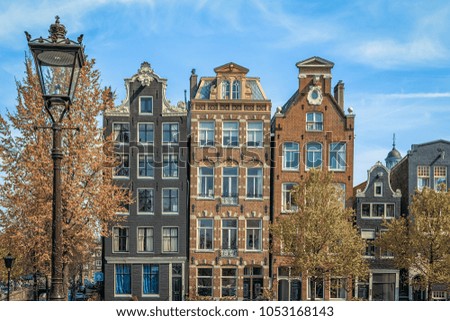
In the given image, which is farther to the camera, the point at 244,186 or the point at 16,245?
the point at 244,186

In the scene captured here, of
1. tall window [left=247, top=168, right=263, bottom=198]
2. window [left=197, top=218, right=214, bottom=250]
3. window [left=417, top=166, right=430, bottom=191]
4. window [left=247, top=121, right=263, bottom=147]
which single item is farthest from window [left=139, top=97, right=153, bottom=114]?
window [left=417, top=166, right=430, bottom=191]

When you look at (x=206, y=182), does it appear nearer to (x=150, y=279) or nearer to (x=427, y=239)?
(x=150, y=279)

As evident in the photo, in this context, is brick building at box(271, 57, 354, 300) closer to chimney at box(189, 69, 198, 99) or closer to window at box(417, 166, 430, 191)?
window at box(417, 166, 430, 191)

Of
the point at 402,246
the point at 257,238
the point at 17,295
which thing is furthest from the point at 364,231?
the point at 17,295

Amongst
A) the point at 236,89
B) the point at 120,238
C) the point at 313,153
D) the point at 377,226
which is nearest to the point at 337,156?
the point at 313,153

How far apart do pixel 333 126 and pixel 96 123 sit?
18.9 metres

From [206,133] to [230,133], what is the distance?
1.70m

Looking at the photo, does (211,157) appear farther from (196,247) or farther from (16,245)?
(16,245)

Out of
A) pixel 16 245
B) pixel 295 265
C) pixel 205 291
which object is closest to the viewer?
pixel 16 245

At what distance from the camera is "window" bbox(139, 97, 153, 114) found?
135 feet

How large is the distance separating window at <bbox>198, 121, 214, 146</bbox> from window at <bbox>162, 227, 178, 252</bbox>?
642 cm

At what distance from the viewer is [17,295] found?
139 feet

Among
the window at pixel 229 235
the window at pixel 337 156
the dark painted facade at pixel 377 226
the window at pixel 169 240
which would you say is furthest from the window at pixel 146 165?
the dark painted facade at pixel 377 226

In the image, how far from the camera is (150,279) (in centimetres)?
4047
